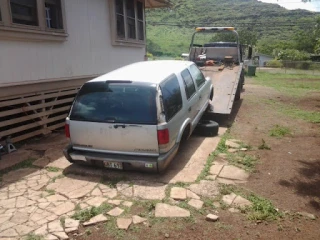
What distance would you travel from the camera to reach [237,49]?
37.2ft

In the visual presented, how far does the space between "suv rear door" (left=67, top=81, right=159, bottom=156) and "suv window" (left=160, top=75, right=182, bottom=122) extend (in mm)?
242

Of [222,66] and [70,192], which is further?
[222,66]

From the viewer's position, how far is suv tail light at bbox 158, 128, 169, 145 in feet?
13.5

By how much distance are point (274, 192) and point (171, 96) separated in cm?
217

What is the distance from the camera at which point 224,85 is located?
8867 mm

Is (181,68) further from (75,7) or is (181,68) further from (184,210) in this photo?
(75,7)

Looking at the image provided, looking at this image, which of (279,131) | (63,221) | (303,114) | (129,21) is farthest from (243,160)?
(129,21)

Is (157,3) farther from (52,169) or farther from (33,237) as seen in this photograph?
(33,237)

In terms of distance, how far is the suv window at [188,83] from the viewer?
5477 millimetres

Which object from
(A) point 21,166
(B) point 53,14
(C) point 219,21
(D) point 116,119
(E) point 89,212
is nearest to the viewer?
(E) point 89,212

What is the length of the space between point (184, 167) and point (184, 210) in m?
1.30

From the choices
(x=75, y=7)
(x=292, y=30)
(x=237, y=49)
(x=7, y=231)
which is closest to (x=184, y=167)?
(x=7, y=231)

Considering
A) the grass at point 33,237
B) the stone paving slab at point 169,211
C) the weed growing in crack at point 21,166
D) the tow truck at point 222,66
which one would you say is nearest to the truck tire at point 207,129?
the tow truck at point 222,66

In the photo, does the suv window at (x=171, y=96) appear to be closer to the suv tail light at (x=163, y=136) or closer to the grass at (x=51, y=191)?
the suv tail light at (x=163, y=136)
